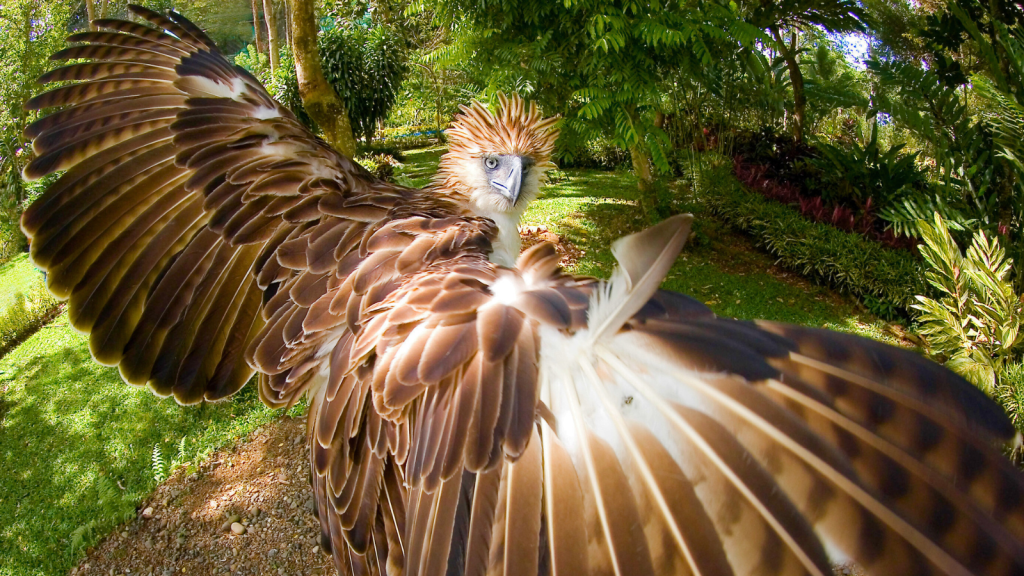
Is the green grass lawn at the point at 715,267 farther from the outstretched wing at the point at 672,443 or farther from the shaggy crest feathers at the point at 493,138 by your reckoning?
the outstretched wing at the point at 672,443

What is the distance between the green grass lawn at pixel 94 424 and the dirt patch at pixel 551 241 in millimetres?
216

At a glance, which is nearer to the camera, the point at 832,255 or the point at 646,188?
the point at 832,255

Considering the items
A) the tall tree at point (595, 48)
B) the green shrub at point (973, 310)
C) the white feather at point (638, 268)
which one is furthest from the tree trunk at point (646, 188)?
the white feather at point (638, 268)

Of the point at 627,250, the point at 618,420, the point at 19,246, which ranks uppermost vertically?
the point at 627,250

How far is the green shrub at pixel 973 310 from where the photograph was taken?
15.1 feet

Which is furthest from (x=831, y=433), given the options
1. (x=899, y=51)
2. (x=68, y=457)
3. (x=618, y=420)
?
(x=899, y=51)

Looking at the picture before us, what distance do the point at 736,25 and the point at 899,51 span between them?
1355 cm

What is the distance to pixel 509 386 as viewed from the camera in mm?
1132

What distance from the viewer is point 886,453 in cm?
92

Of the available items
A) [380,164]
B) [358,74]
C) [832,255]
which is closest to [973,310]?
[832,255]

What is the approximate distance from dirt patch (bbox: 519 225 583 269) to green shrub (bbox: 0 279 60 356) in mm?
4986

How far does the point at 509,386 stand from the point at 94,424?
429 centimetres

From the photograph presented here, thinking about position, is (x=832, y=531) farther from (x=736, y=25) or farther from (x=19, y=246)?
(x=19, y=246)

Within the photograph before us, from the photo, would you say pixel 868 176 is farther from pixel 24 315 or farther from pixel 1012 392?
pixel 24 315
